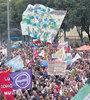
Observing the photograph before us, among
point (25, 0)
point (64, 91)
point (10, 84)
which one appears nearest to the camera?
point (10, 84)

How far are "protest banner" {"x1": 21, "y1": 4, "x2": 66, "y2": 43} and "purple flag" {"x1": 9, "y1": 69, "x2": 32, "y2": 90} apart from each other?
1475 cm

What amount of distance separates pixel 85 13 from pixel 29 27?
21.6 m

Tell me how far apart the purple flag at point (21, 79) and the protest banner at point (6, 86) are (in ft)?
0.98

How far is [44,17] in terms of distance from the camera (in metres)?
26.1

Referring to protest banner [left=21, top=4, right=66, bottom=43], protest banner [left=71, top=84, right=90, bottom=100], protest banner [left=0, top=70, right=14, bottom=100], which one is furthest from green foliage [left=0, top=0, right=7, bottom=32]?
protest banner [left=71, top=84, right=90, bottom=100]

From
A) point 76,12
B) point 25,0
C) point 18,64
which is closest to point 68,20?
point 76,12

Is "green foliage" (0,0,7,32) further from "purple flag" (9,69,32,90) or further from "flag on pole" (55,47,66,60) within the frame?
"purple flag" (9,69,32,90)

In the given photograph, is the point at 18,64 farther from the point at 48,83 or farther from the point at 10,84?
the point at 10,84

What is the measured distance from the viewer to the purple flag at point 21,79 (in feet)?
33.0

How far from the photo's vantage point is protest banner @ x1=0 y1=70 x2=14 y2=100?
9586mm

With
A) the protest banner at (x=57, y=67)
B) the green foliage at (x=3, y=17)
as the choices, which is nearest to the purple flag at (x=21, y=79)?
the protest banner at (x=57, y=67)

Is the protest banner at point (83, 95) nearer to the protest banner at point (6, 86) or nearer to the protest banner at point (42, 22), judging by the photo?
the protest banner at point (6, 86)

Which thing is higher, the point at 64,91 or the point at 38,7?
the point at 38,7

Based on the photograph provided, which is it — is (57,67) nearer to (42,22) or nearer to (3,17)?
(42,22)
